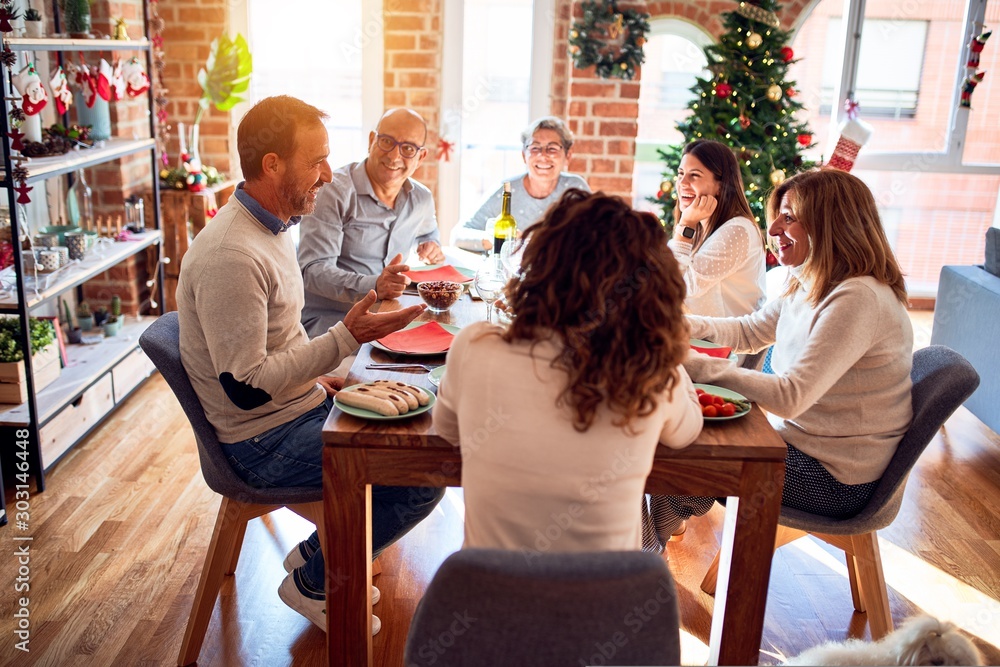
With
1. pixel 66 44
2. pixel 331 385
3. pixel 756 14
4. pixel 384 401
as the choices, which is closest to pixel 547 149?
pixel 756 14

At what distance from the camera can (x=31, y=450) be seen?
2910 mm

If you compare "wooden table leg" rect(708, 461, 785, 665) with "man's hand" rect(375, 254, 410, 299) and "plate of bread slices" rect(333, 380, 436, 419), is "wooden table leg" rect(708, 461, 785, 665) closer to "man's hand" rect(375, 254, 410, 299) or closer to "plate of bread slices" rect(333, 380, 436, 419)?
"plate of bread slices" rect(333, 380, 436, 419)

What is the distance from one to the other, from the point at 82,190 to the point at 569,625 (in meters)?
3.51

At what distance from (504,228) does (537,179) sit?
0.79 m

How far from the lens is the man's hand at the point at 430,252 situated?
3.04 m

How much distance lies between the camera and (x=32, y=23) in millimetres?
3041

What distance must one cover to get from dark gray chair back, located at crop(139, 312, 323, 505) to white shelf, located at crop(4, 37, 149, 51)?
4.45 feet

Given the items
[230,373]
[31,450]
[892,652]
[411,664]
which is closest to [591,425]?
[411,664]

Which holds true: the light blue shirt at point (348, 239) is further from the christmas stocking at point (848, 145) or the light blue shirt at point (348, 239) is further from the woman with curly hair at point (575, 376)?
the christmas stocking at point (848, 145)

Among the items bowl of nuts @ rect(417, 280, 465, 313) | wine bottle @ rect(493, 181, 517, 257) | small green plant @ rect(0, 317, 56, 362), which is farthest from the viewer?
small green plant @ rect(0, 317, 56, 362)

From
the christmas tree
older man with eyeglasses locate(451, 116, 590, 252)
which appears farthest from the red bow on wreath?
the christmas tree

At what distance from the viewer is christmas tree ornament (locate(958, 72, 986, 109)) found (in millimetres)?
5023

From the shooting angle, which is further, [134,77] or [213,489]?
[134,77]

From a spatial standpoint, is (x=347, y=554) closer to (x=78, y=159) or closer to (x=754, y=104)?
(x=78, y=159)
